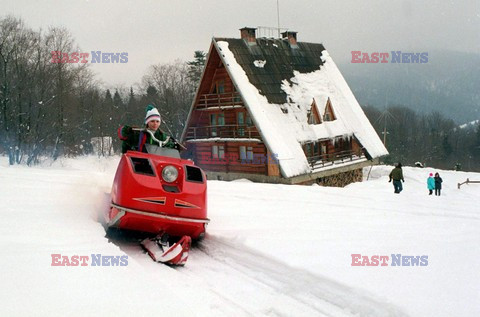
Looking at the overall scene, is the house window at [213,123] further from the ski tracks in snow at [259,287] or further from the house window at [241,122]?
the ski tracks in snow at [259,287]

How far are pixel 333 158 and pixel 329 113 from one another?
3.13 m

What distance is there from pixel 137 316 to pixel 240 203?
6.38 metres

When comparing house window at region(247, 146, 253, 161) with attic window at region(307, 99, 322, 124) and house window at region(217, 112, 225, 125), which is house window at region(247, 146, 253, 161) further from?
attic window at region(307, 99, 322, 124)

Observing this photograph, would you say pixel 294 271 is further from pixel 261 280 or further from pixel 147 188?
pixel 147 188

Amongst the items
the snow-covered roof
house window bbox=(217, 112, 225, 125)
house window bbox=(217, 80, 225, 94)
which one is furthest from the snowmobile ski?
house window bbox=(217, 112, 225, 125)

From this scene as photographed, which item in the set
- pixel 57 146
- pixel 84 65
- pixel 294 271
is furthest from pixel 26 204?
pixel 84 65

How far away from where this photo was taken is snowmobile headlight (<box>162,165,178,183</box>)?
261 inches

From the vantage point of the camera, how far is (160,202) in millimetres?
6344

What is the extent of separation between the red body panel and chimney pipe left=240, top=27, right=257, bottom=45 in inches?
848

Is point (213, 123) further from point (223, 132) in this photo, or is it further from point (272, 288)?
point (272, 288)

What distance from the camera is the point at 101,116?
53438mm

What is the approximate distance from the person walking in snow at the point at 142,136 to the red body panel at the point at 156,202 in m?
0.86

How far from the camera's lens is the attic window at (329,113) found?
1088 inches

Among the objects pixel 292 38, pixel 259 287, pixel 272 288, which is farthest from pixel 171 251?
pixel 292 38
